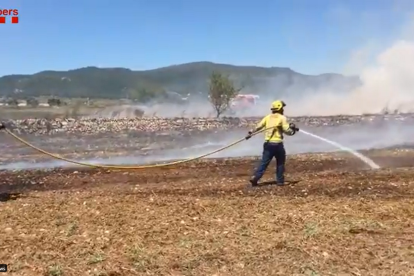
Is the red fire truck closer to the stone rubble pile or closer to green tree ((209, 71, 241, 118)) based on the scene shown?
green tree ((209, 71, 241, 118))

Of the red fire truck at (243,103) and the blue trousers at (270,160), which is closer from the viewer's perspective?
the blue trousers at (270,160)

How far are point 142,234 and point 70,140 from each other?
23709mm

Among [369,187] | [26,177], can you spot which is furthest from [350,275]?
[26,177]

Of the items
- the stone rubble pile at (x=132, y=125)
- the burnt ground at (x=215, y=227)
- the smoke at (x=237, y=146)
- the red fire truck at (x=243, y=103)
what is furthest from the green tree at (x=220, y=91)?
the burnt ground at (x=215, y=227)

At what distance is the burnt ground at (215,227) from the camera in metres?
6.30

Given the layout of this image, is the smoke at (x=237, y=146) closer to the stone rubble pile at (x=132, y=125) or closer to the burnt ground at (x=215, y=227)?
the stone rubble pile at (x=132, y=125)

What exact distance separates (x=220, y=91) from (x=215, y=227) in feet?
145

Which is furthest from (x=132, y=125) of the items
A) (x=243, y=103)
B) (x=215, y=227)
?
(x=215, y=227)

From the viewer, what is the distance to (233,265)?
20.6 ft

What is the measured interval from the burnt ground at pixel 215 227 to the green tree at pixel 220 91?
129 feet

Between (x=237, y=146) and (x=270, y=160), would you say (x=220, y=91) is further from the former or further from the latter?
(x=270, y=160)

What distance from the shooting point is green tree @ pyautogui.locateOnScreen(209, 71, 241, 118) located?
169ft

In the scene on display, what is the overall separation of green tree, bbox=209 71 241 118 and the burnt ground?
39.2 m

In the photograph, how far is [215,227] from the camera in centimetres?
782
